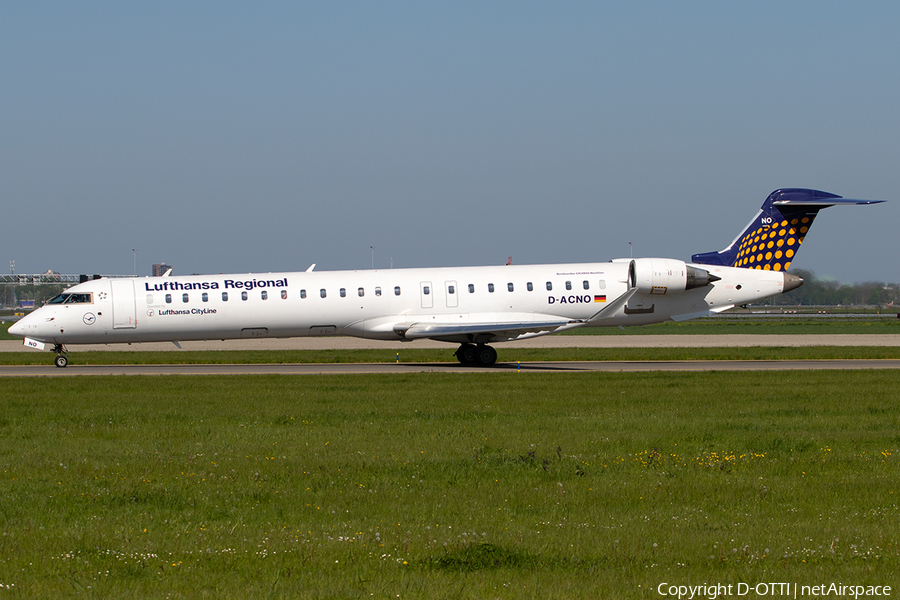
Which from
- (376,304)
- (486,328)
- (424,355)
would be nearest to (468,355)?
(486,328)

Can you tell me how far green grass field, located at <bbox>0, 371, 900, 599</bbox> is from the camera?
7195 mm

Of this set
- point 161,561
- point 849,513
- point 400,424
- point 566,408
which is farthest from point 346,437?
point 849,513

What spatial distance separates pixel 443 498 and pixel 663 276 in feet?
73.7

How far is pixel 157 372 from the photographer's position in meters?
29.5

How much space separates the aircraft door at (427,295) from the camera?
31.1 meters

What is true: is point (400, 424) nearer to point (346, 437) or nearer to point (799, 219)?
point (346, 437)

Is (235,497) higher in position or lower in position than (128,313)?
lower

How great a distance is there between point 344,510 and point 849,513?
5.15 m

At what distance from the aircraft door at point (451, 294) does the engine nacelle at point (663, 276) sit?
6.16 meters

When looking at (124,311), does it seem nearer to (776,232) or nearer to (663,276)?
(663,276)

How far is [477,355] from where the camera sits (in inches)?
1256

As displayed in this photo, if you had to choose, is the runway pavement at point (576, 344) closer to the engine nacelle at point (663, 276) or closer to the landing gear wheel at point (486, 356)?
the landing gear wheel at point (486, 356)

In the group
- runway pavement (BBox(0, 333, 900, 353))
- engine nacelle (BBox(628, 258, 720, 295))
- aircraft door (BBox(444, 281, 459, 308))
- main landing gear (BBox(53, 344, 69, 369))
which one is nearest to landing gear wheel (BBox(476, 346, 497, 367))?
aircraft door (BBox(444, 281, 459, 308))
